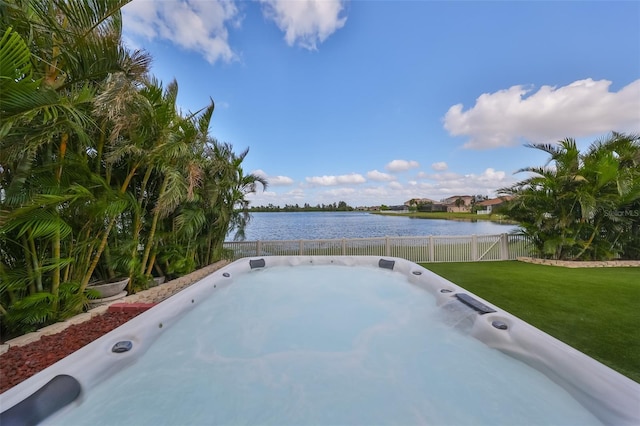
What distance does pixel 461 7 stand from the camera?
5555mm

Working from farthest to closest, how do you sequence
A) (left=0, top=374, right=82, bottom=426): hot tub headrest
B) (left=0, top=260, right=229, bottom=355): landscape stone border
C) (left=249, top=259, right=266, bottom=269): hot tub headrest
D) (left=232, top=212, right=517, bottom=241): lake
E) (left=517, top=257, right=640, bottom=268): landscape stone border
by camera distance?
(left=232, top=212, right=517, bottom=241): lake, (left=517, top=257, right=640, bottom=268): landscape stone border, (left=249, top=259, right=266, bottom=269): hot tub headrest, (left=0, top=260, right=229, bottom=355): landscape stone border, (left=0, top=374, right=82, bottom=426): hot tub headrest

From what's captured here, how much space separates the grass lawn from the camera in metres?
2.46

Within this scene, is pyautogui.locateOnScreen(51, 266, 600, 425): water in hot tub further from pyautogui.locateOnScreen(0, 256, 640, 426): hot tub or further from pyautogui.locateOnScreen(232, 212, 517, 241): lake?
pyautogui.locateOnScreen(232, 212, 517, 241): lake

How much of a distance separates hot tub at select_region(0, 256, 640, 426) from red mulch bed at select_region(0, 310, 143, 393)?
0.44 metres

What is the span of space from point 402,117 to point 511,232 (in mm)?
5272

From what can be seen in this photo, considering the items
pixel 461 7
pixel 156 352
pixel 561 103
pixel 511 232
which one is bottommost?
pixel 156 352

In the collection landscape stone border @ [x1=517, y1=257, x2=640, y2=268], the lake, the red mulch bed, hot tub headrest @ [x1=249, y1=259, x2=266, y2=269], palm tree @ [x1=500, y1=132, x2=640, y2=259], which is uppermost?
palm tree @ [x1=500, y1=132, x2=640, y2=259]

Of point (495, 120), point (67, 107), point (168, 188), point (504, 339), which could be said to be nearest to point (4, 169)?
point (67, 107)

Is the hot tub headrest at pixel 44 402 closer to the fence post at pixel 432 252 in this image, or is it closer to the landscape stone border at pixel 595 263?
the fence post at pixel 432 252

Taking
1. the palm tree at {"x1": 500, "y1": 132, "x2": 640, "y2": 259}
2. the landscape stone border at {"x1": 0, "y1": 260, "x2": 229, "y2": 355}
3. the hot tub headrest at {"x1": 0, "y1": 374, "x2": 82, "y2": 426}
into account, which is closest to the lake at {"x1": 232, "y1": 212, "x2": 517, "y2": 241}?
the palm tree at {"x1": 500, "y1": 132, "x2": 640, "y2": 259}

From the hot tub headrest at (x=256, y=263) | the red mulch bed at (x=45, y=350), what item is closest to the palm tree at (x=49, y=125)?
the red mulch bed at (x=45, y=350)

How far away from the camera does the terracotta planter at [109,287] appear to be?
325cm

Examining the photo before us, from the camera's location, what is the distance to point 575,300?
3764 mm

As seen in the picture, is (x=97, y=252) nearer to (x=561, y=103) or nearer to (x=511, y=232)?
(x=511, y=232)
